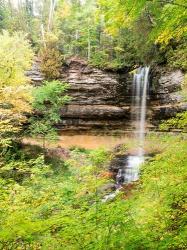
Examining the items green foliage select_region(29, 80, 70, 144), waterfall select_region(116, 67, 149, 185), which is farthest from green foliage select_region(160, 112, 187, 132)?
waterfall select_region(116, 67, 149, 185)

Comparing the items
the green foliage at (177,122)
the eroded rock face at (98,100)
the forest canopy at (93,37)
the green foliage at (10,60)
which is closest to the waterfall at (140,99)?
the eroded rock face at (98,100)

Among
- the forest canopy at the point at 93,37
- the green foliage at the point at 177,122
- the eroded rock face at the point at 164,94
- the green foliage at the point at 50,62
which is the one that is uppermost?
the forest canopy at the point at 93,37

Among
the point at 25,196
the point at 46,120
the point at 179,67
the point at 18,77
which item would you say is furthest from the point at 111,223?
the point at 179,67

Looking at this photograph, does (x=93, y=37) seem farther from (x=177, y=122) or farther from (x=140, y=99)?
(x=177, y=122)

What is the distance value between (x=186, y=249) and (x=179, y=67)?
20508 millimetres

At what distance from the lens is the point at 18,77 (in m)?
18.0

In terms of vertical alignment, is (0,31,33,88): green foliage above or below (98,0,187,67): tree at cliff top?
above

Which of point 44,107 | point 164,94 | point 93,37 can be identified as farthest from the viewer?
point 93,37

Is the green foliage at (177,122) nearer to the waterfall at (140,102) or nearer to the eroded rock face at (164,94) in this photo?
the eroded rock face at (164,94)

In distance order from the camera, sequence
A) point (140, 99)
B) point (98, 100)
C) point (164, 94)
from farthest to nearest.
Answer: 1. point (98, 100)
2. point (140, 99)
3. point (164, 94)

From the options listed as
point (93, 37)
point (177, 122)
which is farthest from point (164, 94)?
point (177, 122)

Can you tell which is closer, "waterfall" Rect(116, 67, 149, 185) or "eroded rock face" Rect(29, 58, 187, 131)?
"waterfall" Rect(116, 67, 149, 185)

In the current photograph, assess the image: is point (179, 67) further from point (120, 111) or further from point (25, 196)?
point (25, 196)

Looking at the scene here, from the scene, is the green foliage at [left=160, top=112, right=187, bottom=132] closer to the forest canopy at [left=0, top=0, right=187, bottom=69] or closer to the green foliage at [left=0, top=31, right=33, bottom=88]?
the forest canopy at [left=0, top=0, right=187, bottom=69]
